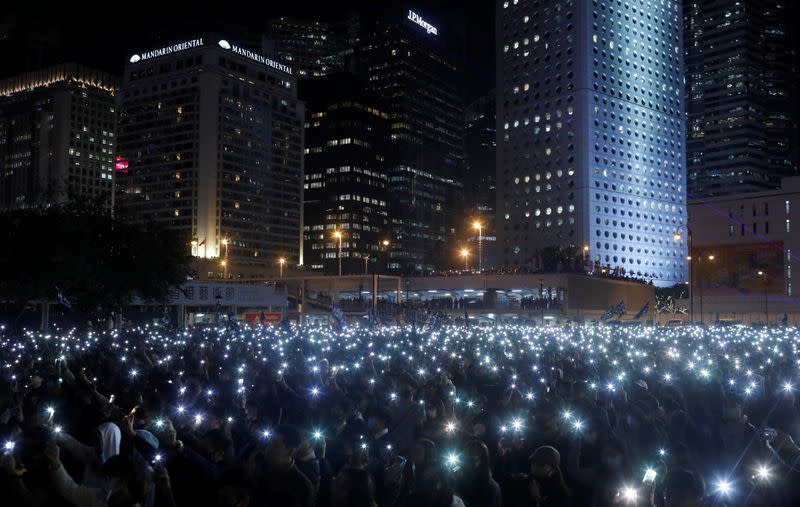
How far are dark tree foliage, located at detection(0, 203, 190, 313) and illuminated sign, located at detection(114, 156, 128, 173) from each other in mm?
137853

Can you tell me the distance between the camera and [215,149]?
521 ft

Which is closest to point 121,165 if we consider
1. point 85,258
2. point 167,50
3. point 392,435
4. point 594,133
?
point 167,50

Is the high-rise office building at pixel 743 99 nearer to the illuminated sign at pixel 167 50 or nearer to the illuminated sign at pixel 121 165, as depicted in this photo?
the illuminated sign at pixel 167 50

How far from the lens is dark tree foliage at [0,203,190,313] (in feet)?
95.3

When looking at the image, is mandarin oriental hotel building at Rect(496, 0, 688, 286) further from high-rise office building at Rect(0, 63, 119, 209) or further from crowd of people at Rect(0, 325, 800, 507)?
crowd of people at Rect(0, 325, 800, 507)

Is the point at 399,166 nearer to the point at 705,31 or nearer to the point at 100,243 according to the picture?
the point at 705,31

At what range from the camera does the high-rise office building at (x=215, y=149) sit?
15862 centimetres

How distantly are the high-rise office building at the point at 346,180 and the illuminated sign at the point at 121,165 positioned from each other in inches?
1487

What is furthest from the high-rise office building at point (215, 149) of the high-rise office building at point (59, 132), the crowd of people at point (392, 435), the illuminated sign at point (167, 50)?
the crowd of people at point (392, 435)

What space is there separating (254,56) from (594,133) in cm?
7607

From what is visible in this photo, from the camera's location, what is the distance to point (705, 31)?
197 meters

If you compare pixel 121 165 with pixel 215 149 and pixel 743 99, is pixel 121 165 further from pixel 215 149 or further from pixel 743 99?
pixel 743 99

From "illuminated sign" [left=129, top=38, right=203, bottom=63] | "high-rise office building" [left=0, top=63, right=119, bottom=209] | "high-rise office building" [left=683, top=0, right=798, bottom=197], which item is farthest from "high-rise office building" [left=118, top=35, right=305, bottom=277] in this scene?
"high-rise office building" [left=683, top=0, right=798, bottom=197]

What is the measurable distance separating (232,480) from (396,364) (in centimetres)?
1030
